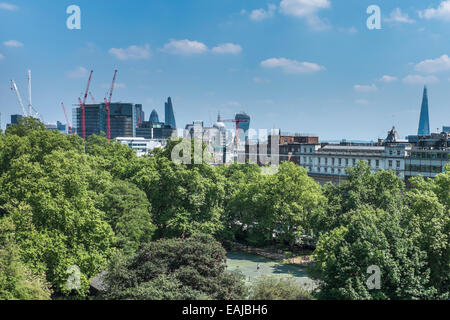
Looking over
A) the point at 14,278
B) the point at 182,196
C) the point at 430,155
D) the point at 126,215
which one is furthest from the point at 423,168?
the point at 14,278

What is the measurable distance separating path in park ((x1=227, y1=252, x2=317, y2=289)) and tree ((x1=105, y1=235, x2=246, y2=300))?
35.4 feet

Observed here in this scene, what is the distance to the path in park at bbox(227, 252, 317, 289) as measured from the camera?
3684 centimetres

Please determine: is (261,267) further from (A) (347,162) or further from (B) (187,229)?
(A) (347,162)

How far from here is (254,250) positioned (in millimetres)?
47469

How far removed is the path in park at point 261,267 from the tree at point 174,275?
1080cm

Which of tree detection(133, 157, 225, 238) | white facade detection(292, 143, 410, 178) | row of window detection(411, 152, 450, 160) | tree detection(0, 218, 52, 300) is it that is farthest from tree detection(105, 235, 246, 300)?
row of window detection(411, 152, 450, 160)

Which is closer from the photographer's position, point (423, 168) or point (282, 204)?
point (282, 204)

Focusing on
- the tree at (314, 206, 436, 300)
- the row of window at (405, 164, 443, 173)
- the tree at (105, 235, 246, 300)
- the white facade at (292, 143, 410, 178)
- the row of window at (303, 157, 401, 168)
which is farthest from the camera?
the row of window at (303, 157, 401, 168)

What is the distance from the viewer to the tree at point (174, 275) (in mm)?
21203

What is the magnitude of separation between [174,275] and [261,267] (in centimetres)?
1944

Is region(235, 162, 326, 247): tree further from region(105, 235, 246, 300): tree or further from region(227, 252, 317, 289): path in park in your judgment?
region(105, 235, 246, 300): tree

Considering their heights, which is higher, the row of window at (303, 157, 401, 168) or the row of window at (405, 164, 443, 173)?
the row of window at (303, 157, 401, 168)

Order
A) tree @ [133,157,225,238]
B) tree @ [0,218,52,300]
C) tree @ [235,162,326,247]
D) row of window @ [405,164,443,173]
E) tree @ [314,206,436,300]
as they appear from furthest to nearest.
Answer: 1. row of window @ [405,164,443,173]
2. tree @ [235,162,326,247]
3. tree @ [133,157,225,238]
4. tree @ [0,218,52,300]
5. tree @ [314,206,436,300]

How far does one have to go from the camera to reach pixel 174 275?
22.3 meters
